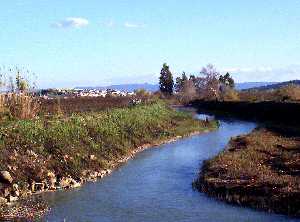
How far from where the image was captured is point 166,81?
491 feet

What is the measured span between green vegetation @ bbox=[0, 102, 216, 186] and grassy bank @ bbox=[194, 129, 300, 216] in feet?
23.2

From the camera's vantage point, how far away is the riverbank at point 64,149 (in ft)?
88.1

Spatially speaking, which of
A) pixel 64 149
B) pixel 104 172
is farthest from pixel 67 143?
pixel 104 172

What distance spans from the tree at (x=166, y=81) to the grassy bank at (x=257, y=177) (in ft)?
367

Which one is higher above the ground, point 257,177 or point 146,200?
point 257,177

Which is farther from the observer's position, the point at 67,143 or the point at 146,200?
the point at 67,143

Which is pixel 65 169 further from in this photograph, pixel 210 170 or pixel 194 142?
pixel 194 142

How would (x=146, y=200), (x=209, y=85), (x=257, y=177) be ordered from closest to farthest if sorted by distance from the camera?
(x=146, y=200) < (x=257, y=177) < (x=209, y=85)

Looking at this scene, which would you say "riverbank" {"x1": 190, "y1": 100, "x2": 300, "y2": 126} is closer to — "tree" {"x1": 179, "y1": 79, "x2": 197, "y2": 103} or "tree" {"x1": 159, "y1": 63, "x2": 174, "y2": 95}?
"tree" {"x1": 179, "y1": 79, "x2": 197, "y2": 103}

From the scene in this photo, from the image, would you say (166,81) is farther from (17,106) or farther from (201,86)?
(17,106)

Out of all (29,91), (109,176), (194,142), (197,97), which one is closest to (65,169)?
(109,176)

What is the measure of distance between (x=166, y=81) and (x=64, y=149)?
118669 millimetres

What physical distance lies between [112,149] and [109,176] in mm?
6882

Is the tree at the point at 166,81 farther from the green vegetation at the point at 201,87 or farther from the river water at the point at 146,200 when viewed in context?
the river water at the point at 146,200
